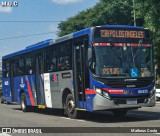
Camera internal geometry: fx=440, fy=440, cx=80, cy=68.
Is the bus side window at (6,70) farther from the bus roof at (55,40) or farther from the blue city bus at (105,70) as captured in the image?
the blue city bus at (105,70)

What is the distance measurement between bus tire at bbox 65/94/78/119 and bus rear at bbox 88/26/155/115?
1.87 meters

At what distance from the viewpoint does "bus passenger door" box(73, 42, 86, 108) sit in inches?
626

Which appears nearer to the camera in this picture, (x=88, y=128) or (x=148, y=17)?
(x=88, y=128)

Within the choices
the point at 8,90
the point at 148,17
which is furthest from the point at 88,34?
the point at 148,17

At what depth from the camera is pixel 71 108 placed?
17.1m

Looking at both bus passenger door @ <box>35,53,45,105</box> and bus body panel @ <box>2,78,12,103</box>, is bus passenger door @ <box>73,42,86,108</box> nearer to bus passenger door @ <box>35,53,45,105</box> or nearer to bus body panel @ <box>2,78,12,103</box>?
bus passenger door @ <box>35,53,45,105</box>

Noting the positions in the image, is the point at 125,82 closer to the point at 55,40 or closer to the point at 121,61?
the point at 121,61

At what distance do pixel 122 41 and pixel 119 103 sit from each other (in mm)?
2201

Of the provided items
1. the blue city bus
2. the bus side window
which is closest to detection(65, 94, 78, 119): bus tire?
the blue city bus

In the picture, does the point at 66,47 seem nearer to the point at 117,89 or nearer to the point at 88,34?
the point at 88,34

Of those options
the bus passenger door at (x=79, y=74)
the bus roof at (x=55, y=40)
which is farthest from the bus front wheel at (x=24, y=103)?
→ the bus passenger door at (x=79, y=74)

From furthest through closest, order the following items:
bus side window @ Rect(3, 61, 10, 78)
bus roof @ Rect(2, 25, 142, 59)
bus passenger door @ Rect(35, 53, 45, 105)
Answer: bus side window @ Rect(3, 61, 10, 78)
bus passenger door @ Rect(35, 53, 45, 105)
bus roof @ Rect(2, 25, 142, 59)

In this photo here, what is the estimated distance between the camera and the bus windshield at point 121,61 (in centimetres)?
1508

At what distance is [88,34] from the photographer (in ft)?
51.0
